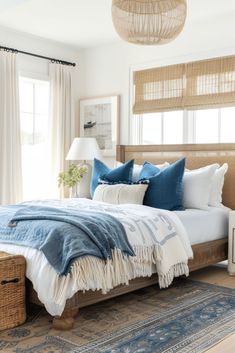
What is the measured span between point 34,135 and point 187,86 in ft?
6.61

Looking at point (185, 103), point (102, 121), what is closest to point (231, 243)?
point (185, 103)

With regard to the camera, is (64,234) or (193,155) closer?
(64,234)

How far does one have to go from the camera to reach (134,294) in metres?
3.65

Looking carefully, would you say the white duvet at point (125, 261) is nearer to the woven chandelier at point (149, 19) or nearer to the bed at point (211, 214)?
the bed at point (211, 214)

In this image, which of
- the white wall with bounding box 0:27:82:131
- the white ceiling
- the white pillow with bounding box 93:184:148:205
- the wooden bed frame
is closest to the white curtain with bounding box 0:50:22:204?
the white wall with bounding box 0:27:82:131

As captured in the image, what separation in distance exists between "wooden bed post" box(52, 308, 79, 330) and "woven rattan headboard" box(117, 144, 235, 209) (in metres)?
2.40

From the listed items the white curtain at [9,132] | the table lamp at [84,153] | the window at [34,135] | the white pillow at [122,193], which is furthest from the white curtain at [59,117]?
the white pillow at [122,193]

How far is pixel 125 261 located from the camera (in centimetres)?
315

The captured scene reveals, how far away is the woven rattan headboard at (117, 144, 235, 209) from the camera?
475 centimetres

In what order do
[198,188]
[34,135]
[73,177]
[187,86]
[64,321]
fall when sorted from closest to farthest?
[64,321] < [198,188] < [187,86] < [73,177] < [34,135]

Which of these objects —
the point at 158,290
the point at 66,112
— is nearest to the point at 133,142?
the point at 66,112

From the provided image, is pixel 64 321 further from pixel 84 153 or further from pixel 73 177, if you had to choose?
pixel 84 153

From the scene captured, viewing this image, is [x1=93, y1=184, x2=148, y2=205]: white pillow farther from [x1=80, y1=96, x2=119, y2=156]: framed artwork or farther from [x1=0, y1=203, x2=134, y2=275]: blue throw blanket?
[x1=80, y1=96, x2=119, y2=156]: framed artwork

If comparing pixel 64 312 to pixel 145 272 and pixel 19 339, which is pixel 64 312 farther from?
pixel 145 272
